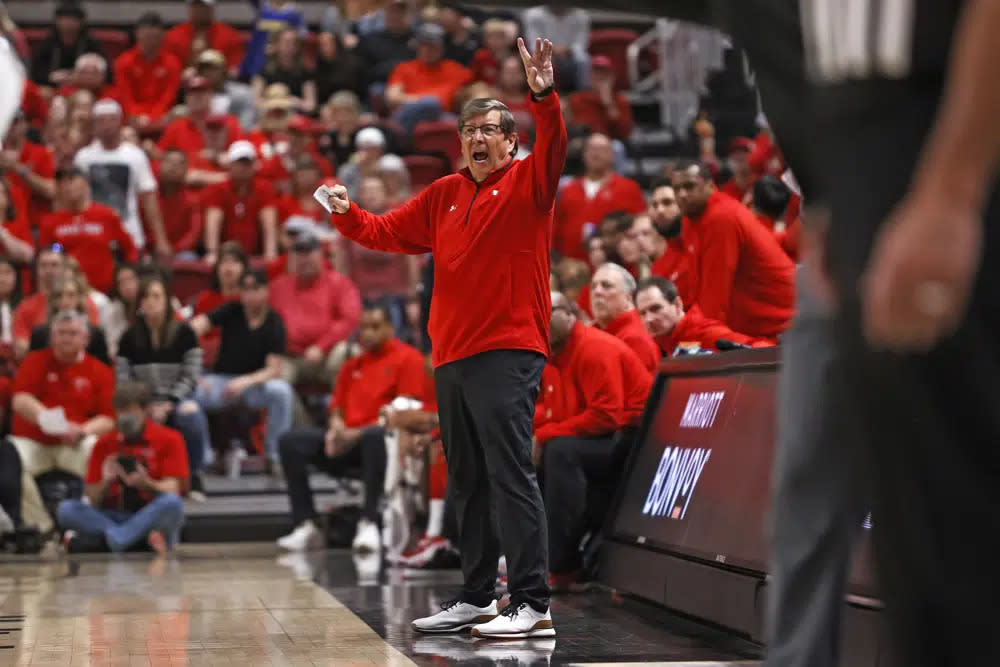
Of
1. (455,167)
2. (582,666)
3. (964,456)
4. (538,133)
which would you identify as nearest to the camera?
(964,456)

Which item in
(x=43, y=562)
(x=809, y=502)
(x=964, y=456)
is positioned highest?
(x=964, y=456)

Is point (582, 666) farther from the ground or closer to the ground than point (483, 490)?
closer to the ground

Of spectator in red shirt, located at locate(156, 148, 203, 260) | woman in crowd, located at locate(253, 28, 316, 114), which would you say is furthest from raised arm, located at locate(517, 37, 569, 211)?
woman in crowd, located at locate(253, 28, 316, 114)

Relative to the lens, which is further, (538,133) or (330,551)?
(330,551)

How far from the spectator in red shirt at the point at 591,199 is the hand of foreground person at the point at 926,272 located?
11.5 metres

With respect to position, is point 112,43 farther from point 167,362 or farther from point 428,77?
point 167,362

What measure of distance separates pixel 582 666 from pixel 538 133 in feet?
6.98

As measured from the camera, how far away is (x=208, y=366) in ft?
40.8

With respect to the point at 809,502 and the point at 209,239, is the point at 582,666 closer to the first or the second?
the point at 809,502

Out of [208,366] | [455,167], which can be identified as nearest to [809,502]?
[208,366]

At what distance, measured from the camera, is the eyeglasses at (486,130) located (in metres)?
6.21

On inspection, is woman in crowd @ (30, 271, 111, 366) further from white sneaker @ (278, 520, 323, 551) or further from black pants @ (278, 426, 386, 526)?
white sneaker @ (278, 520, 323, 551)

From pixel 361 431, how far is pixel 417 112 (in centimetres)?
653

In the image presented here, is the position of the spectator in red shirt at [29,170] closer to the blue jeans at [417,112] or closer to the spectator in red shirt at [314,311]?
the spectator in red shirt at [314,311]
